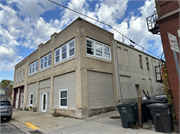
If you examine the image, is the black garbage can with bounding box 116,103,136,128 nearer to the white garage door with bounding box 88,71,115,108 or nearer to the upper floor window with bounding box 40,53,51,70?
the white garage door with bounding box 88,71,115,108

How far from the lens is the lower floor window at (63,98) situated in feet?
36.7

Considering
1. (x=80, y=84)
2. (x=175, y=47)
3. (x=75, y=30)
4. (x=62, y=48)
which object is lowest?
(x=80, y=84)

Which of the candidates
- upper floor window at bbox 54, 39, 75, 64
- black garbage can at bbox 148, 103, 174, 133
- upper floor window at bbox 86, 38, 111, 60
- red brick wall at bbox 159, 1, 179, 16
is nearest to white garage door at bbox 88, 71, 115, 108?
upper floor window at bbox 86, 38, 111, 60

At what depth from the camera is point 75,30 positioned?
37.0ft

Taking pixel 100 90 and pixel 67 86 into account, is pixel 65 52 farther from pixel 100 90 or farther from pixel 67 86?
pixel 100 90

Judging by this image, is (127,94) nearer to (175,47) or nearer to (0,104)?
(175,47)

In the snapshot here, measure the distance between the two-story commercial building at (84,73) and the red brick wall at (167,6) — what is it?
20.3ft

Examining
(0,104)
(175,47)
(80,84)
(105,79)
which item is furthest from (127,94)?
(0,104)

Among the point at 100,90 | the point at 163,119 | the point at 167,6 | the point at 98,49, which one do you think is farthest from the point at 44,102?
the point at 167,6

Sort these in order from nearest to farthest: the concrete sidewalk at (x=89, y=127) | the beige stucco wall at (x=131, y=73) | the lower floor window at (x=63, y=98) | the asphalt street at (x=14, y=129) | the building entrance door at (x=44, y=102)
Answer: the concrete sidewalk at (x=89, y=127)
the asphalt street at (x=14, y=129)
the lower floor window at (x=63, y=98)
the beige stucco wall at (x=131, y=73)
the building entrance door at (x=44, y=102)

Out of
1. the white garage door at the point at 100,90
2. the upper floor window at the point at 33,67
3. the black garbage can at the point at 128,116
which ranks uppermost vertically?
the upper floor window at the point at 33,67

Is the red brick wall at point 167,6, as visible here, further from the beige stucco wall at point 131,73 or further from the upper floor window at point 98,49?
the beige stucco wall at point 131,73

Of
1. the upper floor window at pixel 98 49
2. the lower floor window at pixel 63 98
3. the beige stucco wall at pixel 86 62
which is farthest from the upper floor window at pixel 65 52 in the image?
the lower floor window at pixel 63 98

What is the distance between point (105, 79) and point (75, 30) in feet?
17.0
